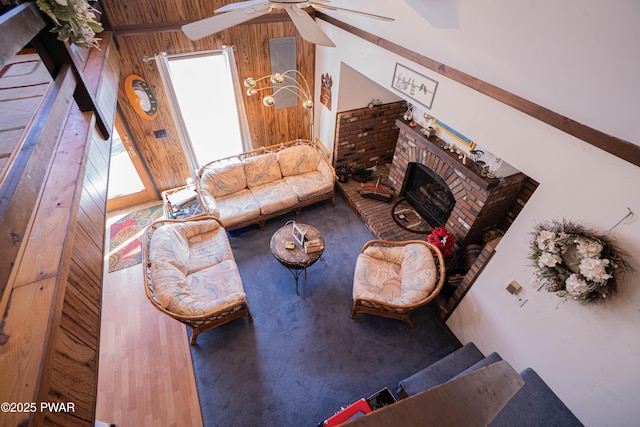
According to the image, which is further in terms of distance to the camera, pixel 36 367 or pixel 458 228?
pixel 458 228

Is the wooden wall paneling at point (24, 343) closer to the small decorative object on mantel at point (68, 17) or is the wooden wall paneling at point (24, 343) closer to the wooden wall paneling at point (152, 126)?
the small decorative object on mantel at point (68, 17)

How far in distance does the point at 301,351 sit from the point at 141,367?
175cm

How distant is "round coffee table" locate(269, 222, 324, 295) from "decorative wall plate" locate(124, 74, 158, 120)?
2623 millimetres

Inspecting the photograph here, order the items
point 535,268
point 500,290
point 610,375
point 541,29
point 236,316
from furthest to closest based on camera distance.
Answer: point 236,316, point 500,290, point 535,268, point 610,375, point 541,29

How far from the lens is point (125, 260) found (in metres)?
4.11

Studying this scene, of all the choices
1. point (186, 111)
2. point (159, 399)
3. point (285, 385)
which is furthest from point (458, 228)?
point (186, 111)

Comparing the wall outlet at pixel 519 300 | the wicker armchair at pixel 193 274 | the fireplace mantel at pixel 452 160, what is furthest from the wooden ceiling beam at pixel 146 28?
the wall outlet at pixel 519 300

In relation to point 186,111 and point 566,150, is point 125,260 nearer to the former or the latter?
point 186,111

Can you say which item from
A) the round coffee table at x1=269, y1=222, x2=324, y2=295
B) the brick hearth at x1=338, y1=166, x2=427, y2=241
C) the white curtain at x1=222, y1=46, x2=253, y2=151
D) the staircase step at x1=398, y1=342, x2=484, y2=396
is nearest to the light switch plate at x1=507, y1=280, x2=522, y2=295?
the staircase step at x1=398, y1=342, x2=484, y2=396

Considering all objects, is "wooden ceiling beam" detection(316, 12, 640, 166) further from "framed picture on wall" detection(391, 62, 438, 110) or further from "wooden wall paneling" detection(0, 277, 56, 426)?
"wooden wall paneling" detection(0, 277, 56, 426)

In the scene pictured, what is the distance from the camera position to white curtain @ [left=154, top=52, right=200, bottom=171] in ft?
13.0

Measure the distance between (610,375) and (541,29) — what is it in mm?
2480

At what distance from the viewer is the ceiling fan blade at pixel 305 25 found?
171 cm

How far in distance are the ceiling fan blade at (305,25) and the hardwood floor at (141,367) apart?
3393mm
